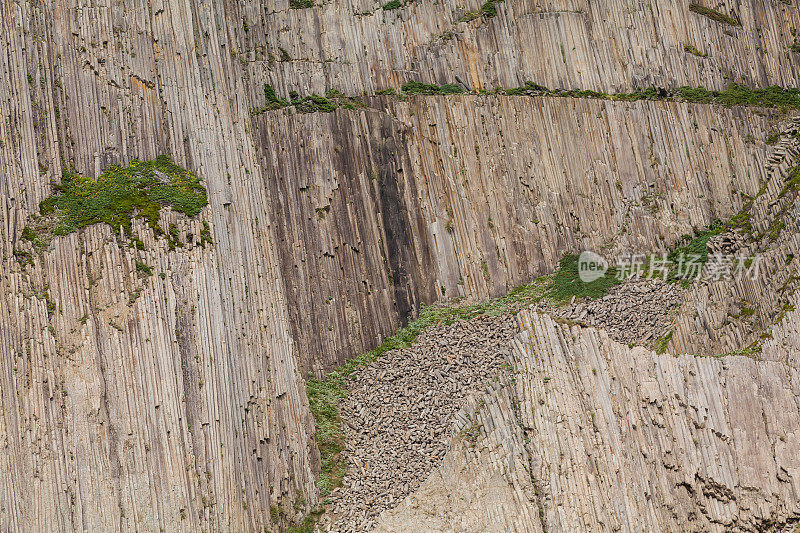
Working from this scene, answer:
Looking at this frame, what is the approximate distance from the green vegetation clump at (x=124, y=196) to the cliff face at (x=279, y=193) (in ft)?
0.79

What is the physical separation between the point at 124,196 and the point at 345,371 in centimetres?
576

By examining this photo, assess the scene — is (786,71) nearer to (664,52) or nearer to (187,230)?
(664,52)

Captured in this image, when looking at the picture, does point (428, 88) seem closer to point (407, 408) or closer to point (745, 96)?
point (407, 408)

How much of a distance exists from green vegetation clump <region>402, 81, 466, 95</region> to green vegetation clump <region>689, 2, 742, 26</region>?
6.87 metres

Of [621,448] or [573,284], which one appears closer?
[621,448]

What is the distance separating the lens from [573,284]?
17.3 meters

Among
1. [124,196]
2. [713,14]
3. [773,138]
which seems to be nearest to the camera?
[124,196]

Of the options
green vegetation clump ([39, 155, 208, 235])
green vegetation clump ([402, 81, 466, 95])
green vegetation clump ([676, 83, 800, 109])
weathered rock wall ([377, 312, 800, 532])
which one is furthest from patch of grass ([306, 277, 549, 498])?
green vegetation clump ([676, 83, 800, 109])

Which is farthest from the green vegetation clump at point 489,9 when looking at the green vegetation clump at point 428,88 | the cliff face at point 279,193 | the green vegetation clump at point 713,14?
the green vegetation clump at point 713,14

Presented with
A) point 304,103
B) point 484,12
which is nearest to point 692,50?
point 484,12

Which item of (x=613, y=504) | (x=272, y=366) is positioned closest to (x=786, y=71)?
(x=613, y=504)

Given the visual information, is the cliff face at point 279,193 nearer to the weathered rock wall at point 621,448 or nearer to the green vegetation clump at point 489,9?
the green vegetation clump at point 489,9

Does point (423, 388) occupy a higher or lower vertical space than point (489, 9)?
lower

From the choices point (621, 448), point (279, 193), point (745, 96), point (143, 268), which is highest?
point (745, 96)
